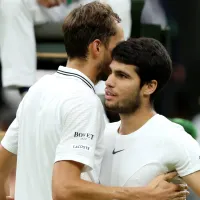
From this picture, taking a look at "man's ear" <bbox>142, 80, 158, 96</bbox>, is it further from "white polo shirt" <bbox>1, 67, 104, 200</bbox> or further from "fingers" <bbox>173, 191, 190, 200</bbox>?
"fingers" <bbox>173, 191, 190, 200</bbox>

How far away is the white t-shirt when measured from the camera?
2.35 meters

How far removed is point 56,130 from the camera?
231 cm

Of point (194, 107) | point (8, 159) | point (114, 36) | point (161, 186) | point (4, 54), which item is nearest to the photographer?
point (161, 186)

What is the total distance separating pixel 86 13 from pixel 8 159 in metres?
0.65

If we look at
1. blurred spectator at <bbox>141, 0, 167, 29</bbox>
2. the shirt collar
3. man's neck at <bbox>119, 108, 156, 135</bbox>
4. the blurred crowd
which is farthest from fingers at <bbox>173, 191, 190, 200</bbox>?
blurred spectator at <bbox>141, 0, 167, 29</bbox>

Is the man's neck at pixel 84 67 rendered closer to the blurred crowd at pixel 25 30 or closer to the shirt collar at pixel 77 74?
the shirt collar at pixel 77 74

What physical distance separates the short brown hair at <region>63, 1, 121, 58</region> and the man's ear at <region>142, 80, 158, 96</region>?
0.21 m

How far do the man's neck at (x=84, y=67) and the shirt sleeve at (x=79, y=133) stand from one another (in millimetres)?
178

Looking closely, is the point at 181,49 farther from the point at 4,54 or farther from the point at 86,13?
the point at 86,13

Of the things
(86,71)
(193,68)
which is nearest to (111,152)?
(86,71)

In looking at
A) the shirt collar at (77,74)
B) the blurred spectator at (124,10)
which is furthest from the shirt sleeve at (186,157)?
the blurred spectator at (124,10)

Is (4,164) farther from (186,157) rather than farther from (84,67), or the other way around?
(186,157)

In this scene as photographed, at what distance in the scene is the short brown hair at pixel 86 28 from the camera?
7.99ft

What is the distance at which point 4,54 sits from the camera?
14.6 feet
